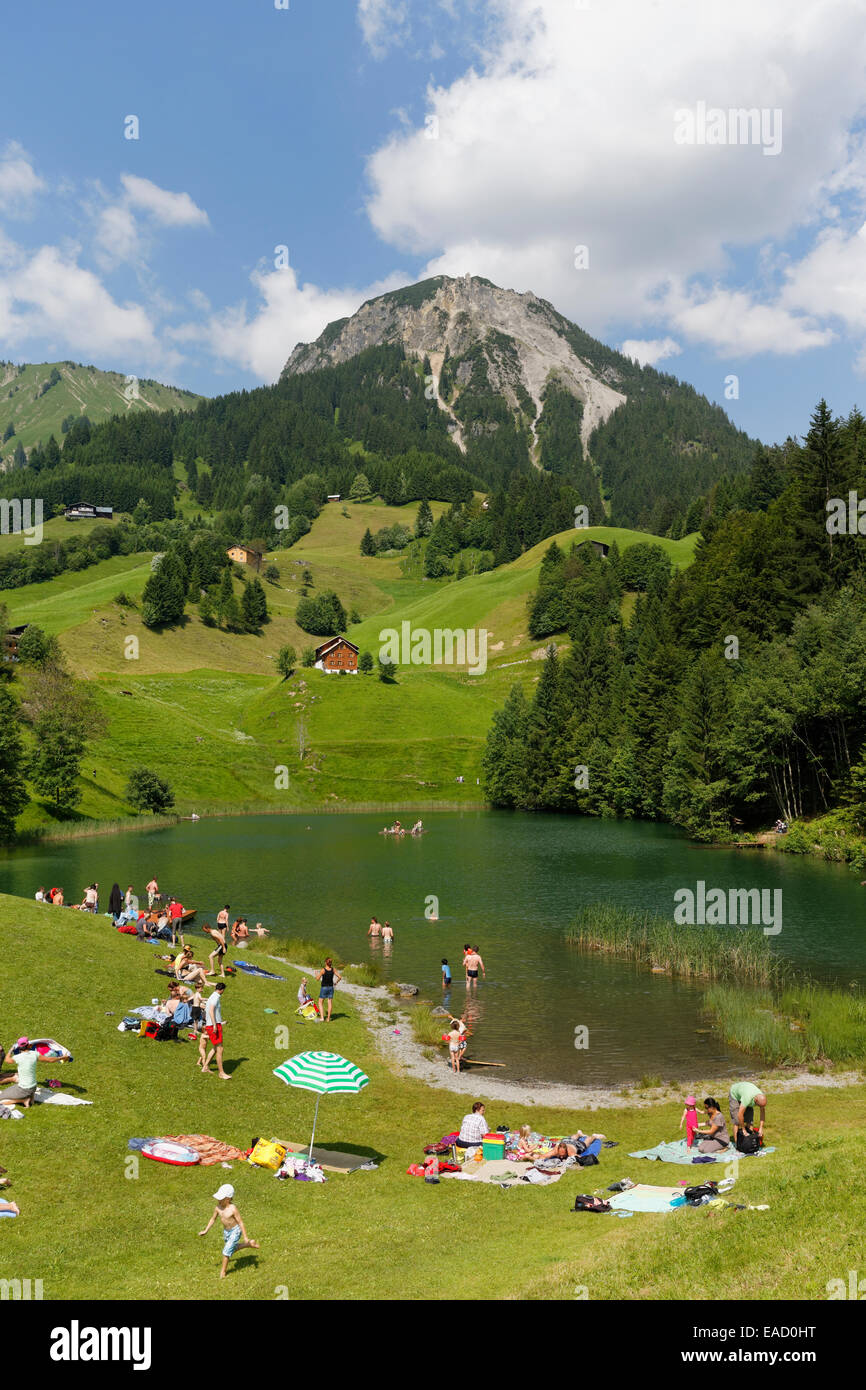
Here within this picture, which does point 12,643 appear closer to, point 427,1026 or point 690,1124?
point 427,1026

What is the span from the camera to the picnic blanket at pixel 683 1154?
66.0 ft

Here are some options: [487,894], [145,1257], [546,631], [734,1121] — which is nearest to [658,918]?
[487,894]

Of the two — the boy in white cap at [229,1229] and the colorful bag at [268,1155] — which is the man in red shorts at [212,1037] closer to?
the colorful bag at [268,1155]

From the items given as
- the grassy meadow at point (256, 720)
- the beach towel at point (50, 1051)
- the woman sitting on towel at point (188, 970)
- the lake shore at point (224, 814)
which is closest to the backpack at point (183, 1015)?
the woman sitting on towel at point (188, 970)

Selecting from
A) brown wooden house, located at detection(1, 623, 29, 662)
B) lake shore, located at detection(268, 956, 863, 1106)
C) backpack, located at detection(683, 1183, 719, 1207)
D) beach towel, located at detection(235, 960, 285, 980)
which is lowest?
lake shore, located at detection(268, 956, 863, 1106)

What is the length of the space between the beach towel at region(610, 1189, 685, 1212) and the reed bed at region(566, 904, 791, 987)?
22.9 metres

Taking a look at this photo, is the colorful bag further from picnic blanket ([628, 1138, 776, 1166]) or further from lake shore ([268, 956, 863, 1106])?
picnic blanket ([628, 1138, 776, 1166])

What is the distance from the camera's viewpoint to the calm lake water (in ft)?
106

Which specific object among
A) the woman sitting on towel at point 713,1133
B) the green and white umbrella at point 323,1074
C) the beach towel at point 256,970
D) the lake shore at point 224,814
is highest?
the green and white umbrella at point 323,1074

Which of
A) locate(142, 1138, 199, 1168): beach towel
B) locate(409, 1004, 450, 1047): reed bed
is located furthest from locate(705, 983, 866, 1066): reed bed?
locate(142, 1138, 199, 1168): beach towel

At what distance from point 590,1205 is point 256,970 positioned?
23918 mm

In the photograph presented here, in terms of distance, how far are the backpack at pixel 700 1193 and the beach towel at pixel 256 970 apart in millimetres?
23789

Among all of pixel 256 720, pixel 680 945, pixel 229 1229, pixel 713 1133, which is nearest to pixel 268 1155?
pixel 229 1229
